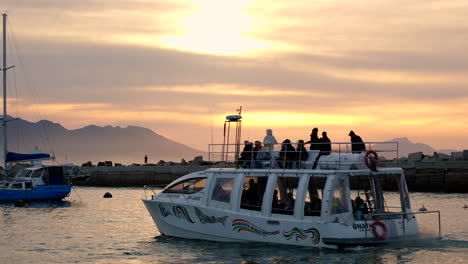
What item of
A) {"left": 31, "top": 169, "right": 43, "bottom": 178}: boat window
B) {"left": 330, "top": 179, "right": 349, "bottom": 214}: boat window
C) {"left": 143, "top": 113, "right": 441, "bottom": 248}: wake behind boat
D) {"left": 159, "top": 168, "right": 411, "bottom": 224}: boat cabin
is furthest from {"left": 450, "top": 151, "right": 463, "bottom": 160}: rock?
{"left": 330, "top": 179, "right": 349, "bottom": 214}: boat window

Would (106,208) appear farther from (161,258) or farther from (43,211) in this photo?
(161,258)

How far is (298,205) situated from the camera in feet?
87.8

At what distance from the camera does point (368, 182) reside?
2759 centimetres

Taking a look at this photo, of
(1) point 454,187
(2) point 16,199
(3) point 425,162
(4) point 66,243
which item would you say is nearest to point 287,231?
(4) point 66,243

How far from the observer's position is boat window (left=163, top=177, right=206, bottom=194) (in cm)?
3014

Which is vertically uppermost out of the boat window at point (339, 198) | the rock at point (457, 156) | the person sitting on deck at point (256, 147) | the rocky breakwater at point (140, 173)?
the rock at point (457, 156)

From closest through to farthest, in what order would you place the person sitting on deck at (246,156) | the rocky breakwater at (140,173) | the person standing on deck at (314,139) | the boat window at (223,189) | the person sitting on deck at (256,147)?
the person standing on deck at (314,139), the boat window at (223,189), the person sitting on deck at (256,147), the person sitting on deck at (246,156), the rocky breakwater at (140,173)

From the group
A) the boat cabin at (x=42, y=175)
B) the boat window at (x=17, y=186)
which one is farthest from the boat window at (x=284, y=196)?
the boat window at (x=17, y=186)

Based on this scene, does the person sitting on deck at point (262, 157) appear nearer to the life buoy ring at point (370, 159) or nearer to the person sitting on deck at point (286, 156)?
the person sitting on deck at point (286, 156)

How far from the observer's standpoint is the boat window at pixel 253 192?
28297 mm

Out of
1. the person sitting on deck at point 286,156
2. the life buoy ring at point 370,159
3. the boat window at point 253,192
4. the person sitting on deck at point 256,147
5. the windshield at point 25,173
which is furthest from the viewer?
the windshield at point 25,173

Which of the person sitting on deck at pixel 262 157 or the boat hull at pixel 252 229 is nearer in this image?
the boat hull at pixel 252 229

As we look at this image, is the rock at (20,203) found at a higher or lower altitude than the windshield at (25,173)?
lower

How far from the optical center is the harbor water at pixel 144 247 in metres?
26.1
